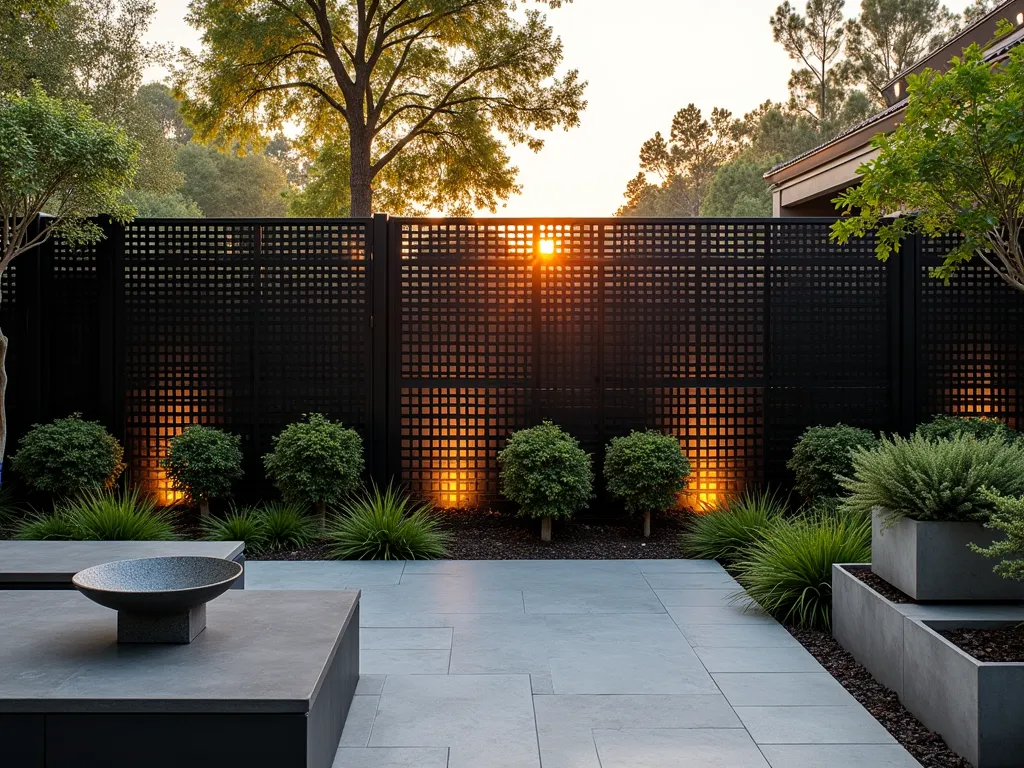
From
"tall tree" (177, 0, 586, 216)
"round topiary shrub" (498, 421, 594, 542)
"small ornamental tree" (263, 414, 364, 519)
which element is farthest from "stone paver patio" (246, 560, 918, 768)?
"tall tree" (177, 0, 586, 216)

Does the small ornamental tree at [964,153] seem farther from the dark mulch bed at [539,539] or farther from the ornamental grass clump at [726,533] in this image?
the dark mulch bed at [539,539]

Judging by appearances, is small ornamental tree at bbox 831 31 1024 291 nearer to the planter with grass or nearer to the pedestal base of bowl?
the planter with grass

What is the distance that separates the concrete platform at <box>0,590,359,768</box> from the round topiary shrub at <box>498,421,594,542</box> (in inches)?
151

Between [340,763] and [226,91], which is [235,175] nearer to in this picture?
[226,91]

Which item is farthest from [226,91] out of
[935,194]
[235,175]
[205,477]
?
[235,175]

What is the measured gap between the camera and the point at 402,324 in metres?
7.82

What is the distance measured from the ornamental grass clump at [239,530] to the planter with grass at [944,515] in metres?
4.59

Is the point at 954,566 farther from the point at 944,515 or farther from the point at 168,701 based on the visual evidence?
the point at 168,701

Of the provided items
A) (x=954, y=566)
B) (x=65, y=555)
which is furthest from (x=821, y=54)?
(x=65, y=555)

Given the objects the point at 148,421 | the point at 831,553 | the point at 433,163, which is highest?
the point at 433,163

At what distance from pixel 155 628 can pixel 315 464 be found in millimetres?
4011

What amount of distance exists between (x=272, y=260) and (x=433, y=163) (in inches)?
373

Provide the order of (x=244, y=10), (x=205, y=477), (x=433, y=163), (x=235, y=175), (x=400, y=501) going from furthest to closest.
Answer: (x=235, y=175)
(x=433, y=163)
(x=244, y=10)
(x=400, y=501)
(x=205, y=477)

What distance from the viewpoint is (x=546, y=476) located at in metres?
6.98
